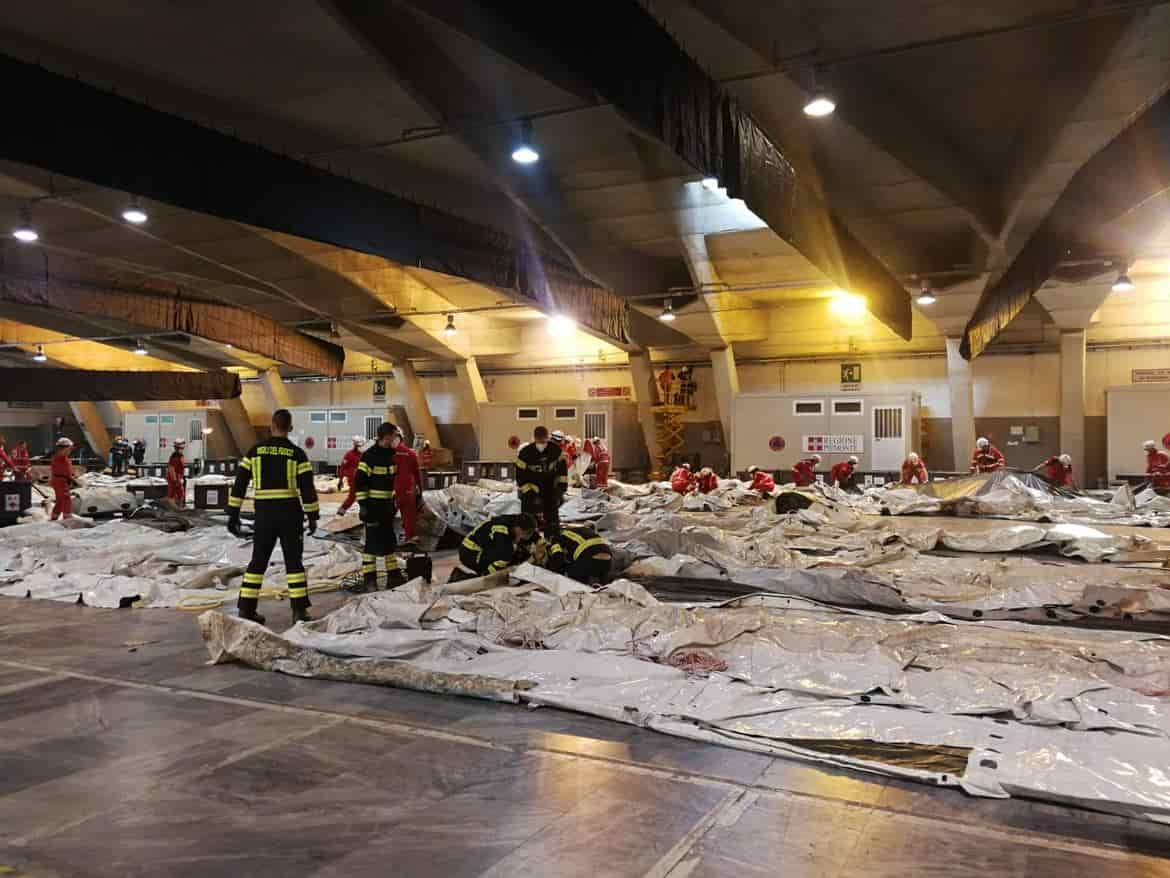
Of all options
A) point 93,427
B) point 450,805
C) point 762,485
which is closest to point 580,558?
point 450,805

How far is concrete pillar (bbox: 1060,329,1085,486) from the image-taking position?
758 inches

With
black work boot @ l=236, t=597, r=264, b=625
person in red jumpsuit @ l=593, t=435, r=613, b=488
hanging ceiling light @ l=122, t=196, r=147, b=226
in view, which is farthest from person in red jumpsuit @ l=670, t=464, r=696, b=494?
black work boot @ l=236, t=597, r=264, b=625

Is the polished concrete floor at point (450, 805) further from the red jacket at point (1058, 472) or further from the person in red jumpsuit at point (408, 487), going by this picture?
the red jacket at point (1058, 472)

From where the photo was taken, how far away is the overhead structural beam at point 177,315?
17.2 meters

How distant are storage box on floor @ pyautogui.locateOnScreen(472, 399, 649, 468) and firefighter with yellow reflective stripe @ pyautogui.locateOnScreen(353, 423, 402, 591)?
1427 cm

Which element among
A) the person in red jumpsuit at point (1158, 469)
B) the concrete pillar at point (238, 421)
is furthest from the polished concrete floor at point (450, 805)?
the concrete pillar at point (238, 421)

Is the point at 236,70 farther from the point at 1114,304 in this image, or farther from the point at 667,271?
the point at 1114,304

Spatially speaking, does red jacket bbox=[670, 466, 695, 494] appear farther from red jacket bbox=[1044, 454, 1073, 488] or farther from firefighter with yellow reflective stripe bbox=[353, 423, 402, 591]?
firefighter with yellow reflective stripe bbox=[353, 423, 402, 591]

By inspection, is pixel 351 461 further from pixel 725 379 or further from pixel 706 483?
pixel 725 379

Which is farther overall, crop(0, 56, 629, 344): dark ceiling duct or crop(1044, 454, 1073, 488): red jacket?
crop(1044, 454, 1073, 488): red jacket

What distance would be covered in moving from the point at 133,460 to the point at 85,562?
2156 centimetres

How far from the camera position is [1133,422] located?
18562 millimetres

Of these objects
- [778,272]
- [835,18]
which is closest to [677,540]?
[835,18]

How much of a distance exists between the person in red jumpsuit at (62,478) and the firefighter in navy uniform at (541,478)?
8190 mm
